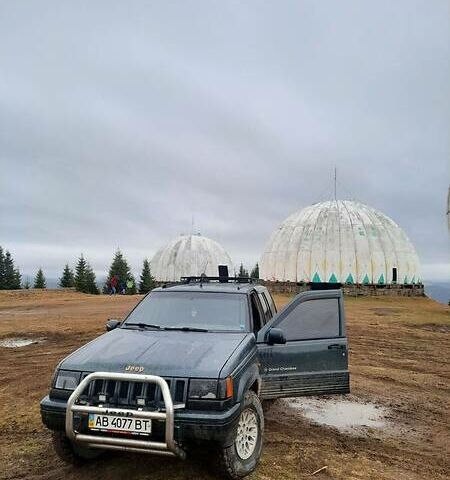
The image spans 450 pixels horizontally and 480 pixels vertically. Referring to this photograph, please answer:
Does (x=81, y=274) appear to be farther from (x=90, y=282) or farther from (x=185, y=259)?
(x=185, y=259)

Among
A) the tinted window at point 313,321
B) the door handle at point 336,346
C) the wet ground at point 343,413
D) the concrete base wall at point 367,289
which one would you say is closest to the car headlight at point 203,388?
the tinted window at point 313,321

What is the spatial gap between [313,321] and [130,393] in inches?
118

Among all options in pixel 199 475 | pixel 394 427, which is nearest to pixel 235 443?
pixel 199 475

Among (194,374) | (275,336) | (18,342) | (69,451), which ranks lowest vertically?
(69,451)

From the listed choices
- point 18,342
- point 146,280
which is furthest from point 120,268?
point 18,342

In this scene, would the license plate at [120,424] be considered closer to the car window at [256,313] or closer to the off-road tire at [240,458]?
the off-road tire at [240,458]

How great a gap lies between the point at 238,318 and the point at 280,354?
0.78m

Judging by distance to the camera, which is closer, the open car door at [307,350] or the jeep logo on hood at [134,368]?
the jeep logo on hood at [134,368]

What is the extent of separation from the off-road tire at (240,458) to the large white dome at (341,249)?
33.4m

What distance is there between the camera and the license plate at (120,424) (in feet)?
13.6

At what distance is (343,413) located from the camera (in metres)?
7.45

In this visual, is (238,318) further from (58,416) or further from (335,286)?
(58,416)

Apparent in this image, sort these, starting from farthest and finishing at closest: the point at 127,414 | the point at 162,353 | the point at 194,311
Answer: the point at 194,311 < the point at 162,353 < the point at 127,414

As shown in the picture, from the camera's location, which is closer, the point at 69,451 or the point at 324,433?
the point at 69,451
